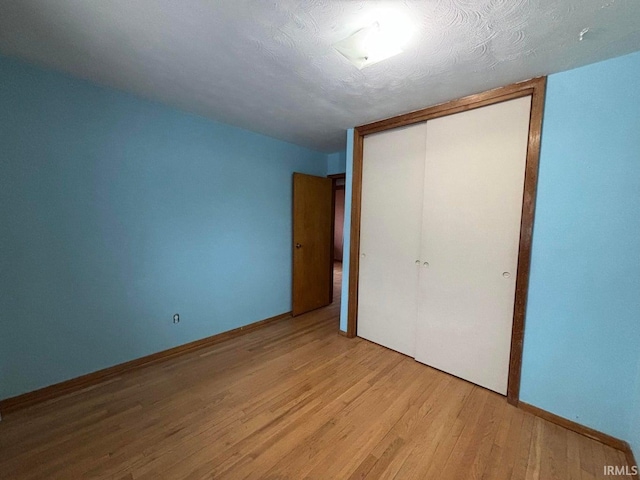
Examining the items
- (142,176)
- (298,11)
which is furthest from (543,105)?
(142,176)

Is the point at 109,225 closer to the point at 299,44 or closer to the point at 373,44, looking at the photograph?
the point at 299,44

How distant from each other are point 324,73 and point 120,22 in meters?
1.10

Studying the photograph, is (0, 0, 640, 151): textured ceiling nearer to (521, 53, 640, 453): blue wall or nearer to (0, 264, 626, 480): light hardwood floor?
(521, 53, 640, 453): blue wall

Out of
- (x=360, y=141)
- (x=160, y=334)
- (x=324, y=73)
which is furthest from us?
(x=360, y=141)

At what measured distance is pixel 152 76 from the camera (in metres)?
1.75

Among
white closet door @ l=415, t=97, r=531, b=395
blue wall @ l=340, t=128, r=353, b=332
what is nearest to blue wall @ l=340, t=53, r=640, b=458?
white closet door @ l=415, t=97, r=531, b=395

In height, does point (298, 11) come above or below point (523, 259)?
above

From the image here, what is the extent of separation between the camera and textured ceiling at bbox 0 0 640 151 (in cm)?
114

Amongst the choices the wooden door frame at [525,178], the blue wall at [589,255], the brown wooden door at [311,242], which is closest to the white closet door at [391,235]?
the wooden door frame at [525,178]

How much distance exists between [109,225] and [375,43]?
90.5 inches

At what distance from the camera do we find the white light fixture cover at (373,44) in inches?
49.4

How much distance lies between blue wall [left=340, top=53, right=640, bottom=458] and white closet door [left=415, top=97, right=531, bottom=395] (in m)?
0.17

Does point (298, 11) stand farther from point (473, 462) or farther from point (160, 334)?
point (160, 334)

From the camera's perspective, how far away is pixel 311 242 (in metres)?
3.63
